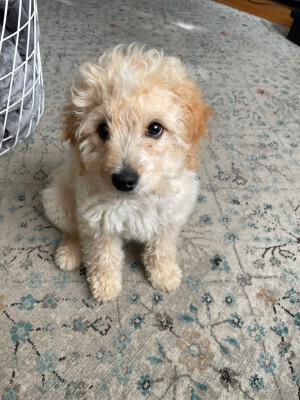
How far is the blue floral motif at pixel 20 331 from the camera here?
1.28 m

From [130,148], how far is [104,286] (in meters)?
0.68

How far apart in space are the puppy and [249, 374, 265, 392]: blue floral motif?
24.9 inches

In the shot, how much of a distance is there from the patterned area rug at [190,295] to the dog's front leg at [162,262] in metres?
0.05

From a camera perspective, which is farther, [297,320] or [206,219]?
[206,219]

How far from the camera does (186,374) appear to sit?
4.05 feet

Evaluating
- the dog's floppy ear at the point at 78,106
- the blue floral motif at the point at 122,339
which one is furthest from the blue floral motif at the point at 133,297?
the dog's floppy ear at the point at 78,106

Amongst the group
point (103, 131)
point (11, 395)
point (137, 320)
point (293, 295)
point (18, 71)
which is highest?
point (103, 131)

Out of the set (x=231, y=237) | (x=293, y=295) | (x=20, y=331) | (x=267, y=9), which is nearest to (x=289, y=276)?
(x=293, y=295)

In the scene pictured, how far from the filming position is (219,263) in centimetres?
159

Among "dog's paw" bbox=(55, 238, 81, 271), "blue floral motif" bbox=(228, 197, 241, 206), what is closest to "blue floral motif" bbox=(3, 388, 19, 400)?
"dog's paw" bbox=(55, 238, 81, 271)

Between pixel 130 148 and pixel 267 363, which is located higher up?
pixel 130 148

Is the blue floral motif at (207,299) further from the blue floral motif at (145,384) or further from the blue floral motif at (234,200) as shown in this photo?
the blue floral motif at (234,200)

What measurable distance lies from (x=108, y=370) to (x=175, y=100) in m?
1.04

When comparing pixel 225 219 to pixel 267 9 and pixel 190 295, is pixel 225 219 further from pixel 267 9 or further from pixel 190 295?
pixel 267 9
